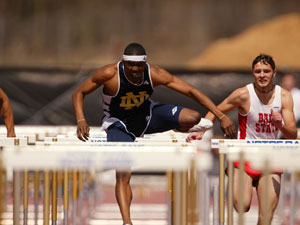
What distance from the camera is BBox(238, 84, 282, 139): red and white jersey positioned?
7.01m

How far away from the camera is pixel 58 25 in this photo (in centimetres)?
1656

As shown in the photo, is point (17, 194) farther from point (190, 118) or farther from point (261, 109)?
point (261, 109)

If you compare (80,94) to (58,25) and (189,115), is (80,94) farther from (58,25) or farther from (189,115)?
(58,25)

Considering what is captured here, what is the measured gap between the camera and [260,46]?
1688cm

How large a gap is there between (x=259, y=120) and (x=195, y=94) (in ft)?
2.62

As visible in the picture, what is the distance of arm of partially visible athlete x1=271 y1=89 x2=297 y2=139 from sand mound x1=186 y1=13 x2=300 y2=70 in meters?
9.49

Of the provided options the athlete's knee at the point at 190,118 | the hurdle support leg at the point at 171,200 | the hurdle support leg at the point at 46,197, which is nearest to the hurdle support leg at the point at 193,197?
the hurdle support leg at the point at 46,197

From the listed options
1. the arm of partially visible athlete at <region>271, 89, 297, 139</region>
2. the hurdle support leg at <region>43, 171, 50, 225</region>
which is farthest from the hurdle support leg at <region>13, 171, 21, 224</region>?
the arm of partially visible athlete at <region>271, 89, 297, 139</region>

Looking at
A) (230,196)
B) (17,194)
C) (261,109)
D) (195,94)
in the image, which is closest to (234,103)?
(261,109)

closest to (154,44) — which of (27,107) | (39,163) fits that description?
(27,107)

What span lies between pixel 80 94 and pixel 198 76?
22.1ft

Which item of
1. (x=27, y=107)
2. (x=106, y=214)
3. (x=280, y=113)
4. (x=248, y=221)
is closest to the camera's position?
(x=280, y=113)

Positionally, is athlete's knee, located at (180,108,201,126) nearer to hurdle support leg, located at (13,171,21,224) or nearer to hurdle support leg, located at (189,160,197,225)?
hurdle support leg, located at (189,160,197,225)

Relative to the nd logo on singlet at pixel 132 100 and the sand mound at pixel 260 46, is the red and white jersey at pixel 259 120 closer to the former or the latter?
the nd logo on singlet at pixel 132 100
